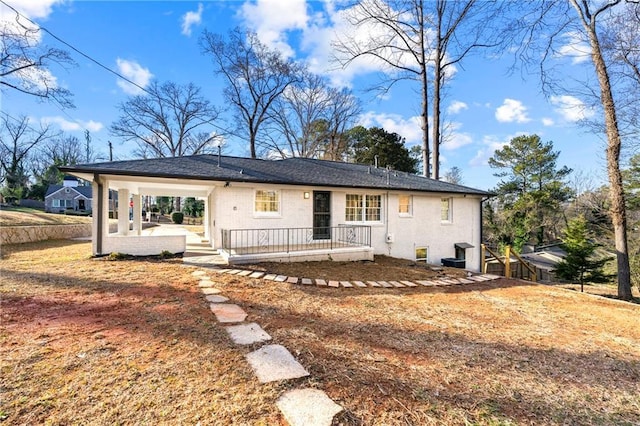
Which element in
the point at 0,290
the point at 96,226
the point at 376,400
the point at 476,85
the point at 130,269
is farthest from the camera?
the point at 476,85

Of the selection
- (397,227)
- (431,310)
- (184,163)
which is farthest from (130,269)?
(397,227)

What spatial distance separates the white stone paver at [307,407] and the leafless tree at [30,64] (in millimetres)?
19475

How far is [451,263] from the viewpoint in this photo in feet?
39.1

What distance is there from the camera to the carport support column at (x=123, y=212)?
445 inches

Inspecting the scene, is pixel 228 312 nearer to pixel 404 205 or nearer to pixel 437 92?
pixel 404 205

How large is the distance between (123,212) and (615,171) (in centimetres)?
1796

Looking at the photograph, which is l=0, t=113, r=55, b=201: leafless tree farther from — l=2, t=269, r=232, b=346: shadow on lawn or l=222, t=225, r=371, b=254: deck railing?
l=2, t=269, r=232, b=346: shadow on lawn

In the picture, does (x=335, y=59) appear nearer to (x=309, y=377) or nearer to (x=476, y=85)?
(x=476, y=85)

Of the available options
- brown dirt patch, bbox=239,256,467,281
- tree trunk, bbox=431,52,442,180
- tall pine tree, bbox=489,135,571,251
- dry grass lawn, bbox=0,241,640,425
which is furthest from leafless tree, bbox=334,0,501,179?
tall pine tree, bbox=489,135,571,251

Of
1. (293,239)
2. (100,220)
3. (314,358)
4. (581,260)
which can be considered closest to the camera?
(314,358)

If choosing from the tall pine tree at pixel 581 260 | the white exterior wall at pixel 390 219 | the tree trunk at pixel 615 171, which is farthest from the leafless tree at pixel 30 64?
the tall pine tree at pixel 581 260

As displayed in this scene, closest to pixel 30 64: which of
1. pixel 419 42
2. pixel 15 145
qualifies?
pixel 419 42

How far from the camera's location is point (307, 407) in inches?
81.0

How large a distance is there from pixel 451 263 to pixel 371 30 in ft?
45.0
